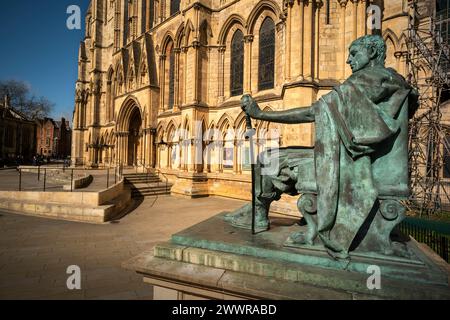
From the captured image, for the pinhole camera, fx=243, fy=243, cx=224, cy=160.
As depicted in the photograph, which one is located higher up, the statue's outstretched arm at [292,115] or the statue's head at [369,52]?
the statue's head at [369,52]

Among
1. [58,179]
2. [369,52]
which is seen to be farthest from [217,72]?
[369,52]

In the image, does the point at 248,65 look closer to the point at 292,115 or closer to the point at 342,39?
the point at 342,39

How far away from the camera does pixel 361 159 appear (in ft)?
6.74

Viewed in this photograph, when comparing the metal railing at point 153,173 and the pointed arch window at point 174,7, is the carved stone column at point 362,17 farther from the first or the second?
the pointed arch window at point 174,7

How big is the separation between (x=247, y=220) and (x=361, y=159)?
55.2 inches

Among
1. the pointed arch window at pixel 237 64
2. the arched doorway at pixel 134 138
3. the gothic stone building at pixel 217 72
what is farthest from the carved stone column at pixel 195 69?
the arched doorway at pixel 134 138

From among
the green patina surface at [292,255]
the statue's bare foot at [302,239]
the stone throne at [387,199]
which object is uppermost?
the stone throne at [387,199]

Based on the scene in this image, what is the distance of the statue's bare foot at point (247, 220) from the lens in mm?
2745

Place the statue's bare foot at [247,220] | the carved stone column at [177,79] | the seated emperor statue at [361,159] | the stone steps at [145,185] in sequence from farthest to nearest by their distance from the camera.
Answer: the carved stone column at [177,79] < the stone steps at [145,185] < the statue's bare foot at [247,220] < the seated emperor statue at [361,159]

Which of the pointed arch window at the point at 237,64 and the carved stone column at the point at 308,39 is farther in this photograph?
the pointed arch window at the point at 237,64

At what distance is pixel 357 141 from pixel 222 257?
1.49m

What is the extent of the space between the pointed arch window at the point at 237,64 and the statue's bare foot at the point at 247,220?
12.5 metres

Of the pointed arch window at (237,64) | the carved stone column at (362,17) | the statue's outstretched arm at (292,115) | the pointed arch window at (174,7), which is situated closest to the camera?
the statue's outstretched arm at (292,115)
